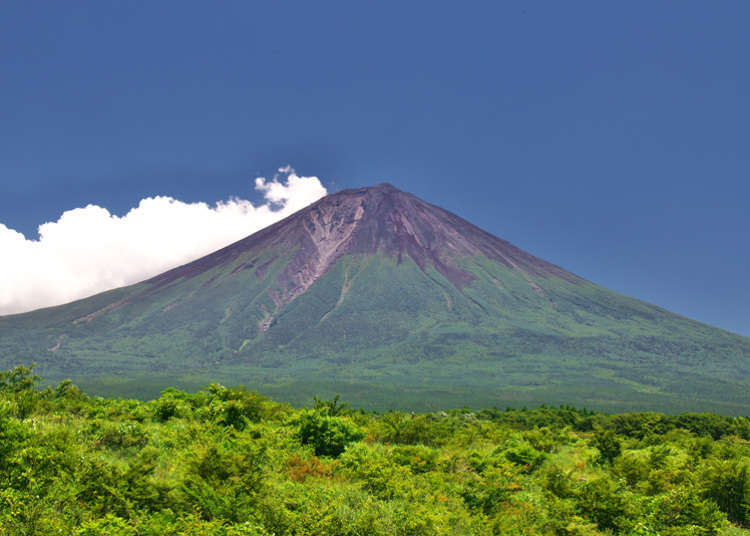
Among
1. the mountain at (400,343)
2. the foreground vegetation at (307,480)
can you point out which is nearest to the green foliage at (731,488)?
the foreground vegetation at (307,480)

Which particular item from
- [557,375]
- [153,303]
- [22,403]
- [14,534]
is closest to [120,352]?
[153,303]

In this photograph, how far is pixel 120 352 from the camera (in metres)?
142

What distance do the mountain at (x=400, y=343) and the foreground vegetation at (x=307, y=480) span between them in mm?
59075

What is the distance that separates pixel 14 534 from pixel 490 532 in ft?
23.0

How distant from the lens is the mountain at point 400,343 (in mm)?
98188

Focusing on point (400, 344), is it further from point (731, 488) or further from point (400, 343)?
point (731, 488)

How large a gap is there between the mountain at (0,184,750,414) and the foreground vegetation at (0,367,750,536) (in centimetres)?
5908

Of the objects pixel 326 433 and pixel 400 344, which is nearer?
pixel 326 433

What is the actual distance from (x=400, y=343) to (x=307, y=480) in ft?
452

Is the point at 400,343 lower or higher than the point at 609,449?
lower

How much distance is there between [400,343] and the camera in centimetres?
14638

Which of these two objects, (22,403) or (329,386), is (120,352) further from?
(22,403)

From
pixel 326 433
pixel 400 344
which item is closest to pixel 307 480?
pixel 326 433

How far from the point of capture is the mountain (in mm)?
98188
